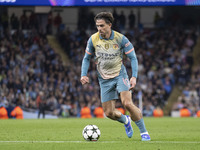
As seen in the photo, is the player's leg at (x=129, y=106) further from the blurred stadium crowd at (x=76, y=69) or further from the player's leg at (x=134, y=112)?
the blurred stadium crowd at (x=76, y=69)

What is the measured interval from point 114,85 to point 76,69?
18186mm

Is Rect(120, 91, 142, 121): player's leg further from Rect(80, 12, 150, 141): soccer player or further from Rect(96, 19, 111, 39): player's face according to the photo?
Rect(96, 19, 111, 39): player's face

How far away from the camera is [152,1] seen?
67.2 ft

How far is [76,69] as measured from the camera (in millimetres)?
26688

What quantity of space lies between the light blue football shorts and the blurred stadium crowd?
1457cm

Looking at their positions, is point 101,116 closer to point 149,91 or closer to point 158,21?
point 149,91

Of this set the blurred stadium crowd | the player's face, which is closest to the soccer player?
the player's face

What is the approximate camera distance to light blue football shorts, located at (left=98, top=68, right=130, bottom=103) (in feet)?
27.5

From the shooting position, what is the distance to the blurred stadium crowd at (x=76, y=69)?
2381 cm

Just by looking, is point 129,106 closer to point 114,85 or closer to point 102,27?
point 114,85

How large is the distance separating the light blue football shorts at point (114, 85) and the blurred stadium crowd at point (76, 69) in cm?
1457

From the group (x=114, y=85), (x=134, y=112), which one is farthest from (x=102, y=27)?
Answer: (x=134, y=112)

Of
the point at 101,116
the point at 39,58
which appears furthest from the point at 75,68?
the point at 101,116

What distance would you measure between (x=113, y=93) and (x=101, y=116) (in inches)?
604
